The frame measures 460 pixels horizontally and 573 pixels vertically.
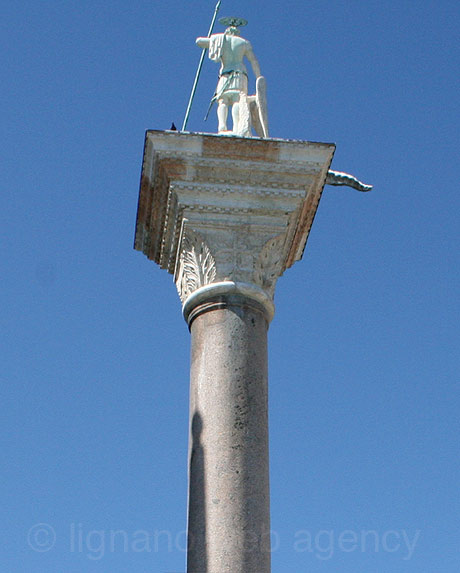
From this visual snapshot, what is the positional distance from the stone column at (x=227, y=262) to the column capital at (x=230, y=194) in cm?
1

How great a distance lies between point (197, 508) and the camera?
34.1 ft

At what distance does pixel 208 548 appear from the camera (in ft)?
33.2

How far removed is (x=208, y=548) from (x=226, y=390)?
159cm

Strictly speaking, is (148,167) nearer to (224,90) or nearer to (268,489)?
(224,90)

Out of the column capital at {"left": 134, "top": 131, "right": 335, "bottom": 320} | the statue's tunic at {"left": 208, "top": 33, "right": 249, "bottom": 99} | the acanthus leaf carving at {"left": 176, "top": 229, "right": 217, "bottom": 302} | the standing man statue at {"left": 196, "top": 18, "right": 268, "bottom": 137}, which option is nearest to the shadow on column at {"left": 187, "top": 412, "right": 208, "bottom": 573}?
the acanthus leaf carving at {"left": 176, "top": 229, "right": 217, "bottom": 302}

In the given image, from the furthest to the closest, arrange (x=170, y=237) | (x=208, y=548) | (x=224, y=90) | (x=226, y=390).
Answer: (x=224, y=90) → (x=170, y=237) → (x=226, y=390) → (x=208, y=548)

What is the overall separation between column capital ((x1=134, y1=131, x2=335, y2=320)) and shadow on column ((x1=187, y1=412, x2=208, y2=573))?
71.6 inches

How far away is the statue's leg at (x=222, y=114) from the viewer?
44.2 ft

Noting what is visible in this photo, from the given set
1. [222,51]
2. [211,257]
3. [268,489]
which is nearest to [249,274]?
[211,257]

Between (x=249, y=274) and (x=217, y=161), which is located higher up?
(x=217, y=161)

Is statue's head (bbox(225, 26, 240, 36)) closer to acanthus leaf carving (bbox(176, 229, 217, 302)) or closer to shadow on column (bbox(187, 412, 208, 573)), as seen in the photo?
acanthus leaf carving (bbox(176, 229, 217, 302))

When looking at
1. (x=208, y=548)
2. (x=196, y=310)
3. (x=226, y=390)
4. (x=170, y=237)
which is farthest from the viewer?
(x=170, y=237)

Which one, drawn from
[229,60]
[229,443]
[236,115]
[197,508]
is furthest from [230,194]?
[197,508]

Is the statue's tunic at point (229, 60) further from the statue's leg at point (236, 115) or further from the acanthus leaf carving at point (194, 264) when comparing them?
the acanthus leaf carving at point (194, 264)
